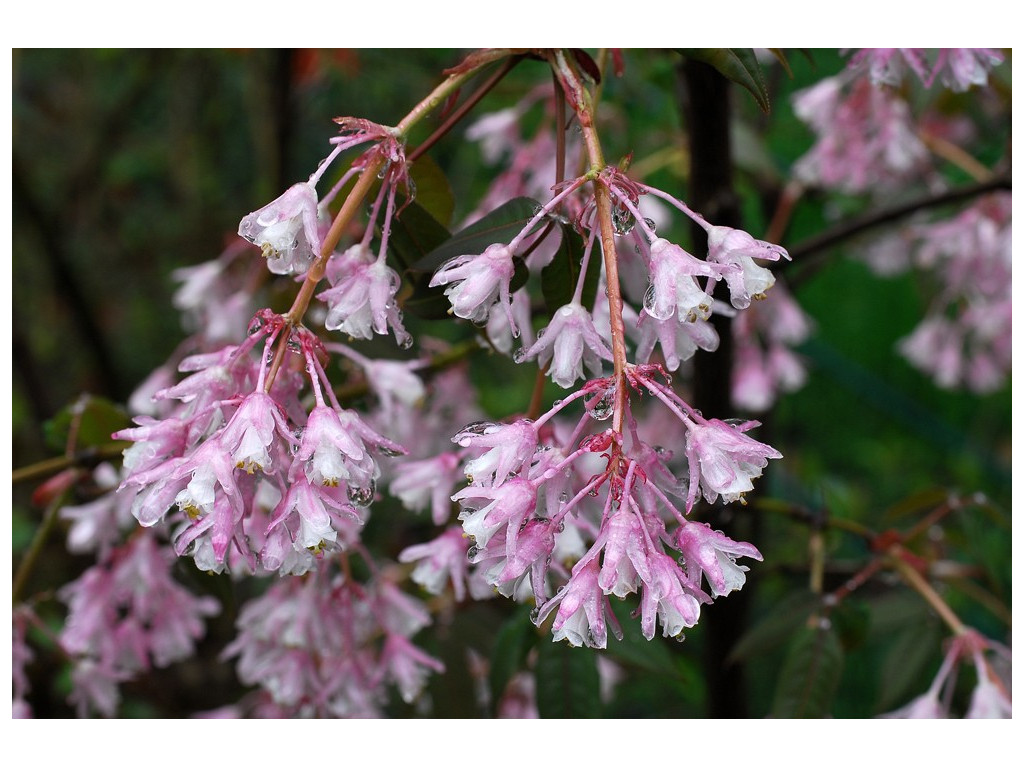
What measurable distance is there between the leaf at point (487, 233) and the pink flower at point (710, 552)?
0.62ft

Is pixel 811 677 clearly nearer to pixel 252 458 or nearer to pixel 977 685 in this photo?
pixel 977 685

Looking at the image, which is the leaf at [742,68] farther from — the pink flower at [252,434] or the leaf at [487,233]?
the pink flower at [252,434]

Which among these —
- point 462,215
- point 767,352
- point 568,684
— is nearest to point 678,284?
point 568,684

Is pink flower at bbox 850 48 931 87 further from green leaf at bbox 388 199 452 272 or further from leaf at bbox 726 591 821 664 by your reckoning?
leaf at bbox 726 591 821 664

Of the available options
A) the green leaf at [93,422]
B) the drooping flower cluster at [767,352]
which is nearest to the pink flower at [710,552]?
the green leaf at [93,422]

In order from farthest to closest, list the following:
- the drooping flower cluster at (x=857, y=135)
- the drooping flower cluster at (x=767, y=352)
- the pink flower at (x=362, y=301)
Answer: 1. the drooping flower cluster at (x=767, y=352)
2. the drooping flower cluster at (x=857, y=135)
3. the pink flower at (x=362, y=301)

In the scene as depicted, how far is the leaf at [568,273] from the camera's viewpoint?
0.54 metres

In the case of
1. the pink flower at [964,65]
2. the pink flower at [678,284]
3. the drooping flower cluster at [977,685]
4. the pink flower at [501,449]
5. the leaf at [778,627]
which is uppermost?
the pink flower at [964,65]

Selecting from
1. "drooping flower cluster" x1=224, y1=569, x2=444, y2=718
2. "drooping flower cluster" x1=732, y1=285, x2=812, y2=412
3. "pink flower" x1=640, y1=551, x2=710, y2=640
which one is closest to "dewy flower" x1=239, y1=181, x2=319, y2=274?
"pink flower" x1=640, y1=551, x2=710, y2=640

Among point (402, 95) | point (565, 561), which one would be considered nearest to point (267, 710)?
point (565, 561)

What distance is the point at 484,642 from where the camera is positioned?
3.62 feet

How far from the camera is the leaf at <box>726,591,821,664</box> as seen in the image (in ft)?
3.11

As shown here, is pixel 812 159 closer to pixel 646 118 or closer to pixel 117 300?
pixel 646 118

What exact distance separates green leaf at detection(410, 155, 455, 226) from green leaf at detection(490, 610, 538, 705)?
1.35 feet
